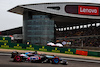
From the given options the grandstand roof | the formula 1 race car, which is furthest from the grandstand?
the formula 1 race car

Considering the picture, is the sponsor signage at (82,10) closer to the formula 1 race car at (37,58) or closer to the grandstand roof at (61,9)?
the grandstand roof at (61,9)

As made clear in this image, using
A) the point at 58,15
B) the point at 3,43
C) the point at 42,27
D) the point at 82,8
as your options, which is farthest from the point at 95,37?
the point at 3,43

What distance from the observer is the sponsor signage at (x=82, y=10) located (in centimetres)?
5084

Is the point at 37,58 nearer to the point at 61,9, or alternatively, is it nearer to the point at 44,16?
the point at 44,16

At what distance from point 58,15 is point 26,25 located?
1106 centimetres

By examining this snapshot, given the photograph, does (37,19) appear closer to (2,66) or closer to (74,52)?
(74,52)

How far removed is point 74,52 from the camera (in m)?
31.5

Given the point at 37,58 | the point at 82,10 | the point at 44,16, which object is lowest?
the point at 37,58

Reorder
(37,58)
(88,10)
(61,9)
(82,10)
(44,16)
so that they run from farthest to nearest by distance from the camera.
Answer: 1. (88,10)
2. (82,10)
3. (44,16)
4. (61,9)
5. (37,58)

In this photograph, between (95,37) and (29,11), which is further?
(95,37)

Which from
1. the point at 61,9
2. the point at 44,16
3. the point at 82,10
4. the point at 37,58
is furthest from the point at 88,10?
the point at 37,58

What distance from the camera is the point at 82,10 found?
5181 cm

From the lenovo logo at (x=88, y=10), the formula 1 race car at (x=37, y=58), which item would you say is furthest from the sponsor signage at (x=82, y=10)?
the formula 1 race car at (x=37, y=58)

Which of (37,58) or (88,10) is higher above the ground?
(88,10)
